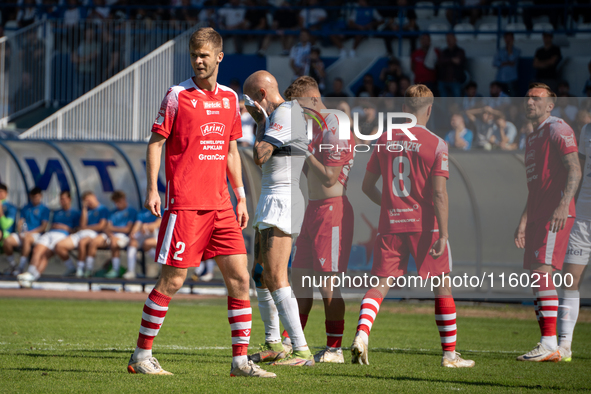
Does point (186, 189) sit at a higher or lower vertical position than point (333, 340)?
higher

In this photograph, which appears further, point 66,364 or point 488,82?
point 488,82

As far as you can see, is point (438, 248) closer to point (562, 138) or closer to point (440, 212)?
point (440, 212)

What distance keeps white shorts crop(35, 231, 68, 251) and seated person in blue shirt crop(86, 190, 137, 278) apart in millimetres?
571

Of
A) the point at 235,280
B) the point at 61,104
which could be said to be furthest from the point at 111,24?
the point at 235,280

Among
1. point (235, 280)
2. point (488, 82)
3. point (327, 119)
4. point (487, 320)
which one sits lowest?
point (487, 320)

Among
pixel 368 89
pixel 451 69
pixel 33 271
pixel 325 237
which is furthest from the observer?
pixel 368 89

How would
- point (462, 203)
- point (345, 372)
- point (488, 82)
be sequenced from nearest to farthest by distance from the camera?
point (345, 372)
point (462, 203)
point (488, 82)

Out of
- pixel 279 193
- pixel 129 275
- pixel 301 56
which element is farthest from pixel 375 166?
pixel 301 56

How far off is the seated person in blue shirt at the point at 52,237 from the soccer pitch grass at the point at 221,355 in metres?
1.72

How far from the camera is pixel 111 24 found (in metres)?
19.7

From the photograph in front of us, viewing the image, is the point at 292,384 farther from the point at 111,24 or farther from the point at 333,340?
the point at 111,24

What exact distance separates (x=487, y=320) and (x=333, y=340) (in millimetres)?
5434

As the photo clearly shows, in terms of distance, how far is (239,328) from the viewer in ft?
16.8

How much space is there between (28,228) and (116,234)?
1665 mm
